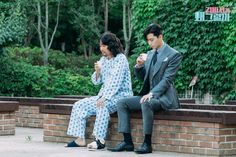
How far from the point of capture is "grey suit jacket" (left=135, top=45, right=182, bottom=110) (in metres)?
9.95

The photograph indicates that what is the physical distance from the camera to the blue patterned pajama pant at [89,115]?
34.3ft

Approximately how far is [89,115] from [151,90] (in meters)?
1.16

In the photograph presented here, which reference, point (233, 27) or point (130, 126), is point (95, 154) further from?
point (233, 27)

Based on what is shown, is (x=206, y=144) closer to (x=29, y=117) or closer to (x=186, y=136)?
(x=186, y=136)

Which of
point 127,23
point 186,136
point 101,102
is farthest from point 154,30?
point 127,23

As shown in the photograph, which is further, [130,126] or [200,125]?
[130,126]

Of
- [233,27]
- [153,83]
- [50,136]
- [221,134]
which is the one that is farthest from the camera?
[233,27]

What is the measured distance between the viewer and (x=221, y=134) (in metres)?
9.55

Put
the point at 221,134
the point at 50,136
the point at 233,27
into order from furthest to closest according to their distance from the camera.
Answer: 1. the point at 233,27
2. the point at 50,136
3. the point at 221,134

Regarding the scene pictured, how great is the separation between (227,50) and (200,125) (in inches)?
418

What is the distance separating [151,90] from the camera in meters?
10.1

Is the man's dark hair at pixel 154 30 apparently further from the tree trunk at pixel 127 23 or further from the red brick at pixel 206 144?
the tree trunk at pixel 127 23

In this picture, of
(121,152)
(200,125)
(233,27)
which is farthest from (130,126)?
(233,27)

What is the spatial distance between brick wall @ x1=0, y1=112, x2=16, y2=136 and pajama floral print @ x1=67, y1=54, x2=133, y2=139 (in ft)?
7.57
